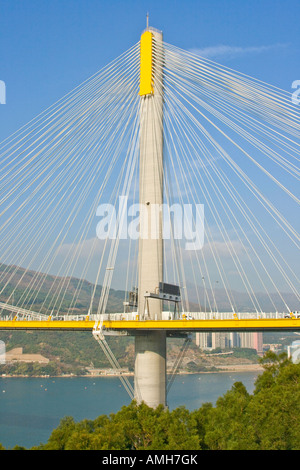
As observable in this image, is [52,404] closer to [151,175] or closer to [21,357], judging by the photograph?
[151,175]

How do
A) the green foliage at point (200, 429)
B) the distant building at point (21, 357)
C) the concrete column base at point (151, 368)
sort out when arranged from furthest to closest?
the distant building at point (21, 357) < the concrete column base at point (151, 368) < the green foliage at point (200, 429)

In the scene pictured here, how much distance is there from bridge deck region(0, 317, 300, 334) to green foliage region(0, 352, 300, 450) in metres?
2.42

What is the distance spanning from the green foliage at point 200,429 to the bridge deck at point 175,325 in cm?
242

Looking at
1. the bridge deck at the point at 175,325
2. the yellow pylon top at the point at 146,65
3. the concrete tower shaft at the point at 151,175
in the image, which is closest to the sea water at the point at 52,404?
the bridge deck at the point at 175,325

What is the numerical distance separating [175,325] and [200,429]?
16.9 feet

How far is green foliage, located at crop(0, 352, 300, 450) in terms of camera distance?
14844mm

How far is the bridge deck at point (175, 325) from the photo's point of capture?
19.4 meters

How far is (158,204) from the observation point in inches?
976

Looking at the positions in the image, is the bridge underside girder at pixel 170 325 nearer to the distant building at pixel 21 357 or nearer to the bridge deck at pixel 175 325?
the bridge deck at pixel 175 325

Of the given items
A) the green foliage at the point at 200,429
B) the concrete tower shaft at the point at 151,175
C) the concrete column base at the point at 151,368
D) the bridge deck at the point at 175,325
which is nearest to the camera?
the green foliage at the point at 200,429

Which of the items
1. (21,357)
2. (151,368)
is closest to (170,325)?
(151,368)

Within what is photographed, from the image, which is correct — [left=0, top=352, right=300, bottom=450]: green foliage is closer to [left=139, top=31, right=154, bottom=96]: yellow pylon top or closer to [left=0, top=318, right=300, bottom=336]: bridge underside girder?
[left=0, top=318, right=300, bottom=336]: bridge underside girder

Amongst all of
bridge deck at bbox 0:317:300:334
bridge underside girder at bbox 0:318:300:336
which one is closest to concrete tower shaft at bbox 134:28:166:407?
bridge underside girder at bbox 0:318:300:336
